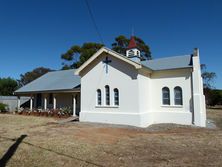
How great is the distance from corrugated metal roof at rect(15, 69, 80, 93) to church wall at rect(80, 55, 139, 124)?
183 inches

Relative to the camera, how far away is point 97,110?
16.8 metres

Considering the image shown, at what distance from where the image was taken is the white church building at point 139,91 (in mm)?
15125

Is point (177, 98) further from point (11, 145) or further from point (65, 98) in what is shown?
point (65, 98)

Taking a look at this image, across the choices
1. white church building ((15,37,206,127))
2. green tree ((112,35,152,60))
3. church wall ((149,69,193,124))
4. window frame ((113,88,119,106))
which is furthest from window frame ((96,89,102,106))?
green tree ((112,35,152,60))

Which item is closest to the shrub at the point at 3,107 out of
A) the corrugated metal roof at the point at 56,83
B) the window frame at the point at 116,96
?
the corrugated metal roof at the point at 56,83

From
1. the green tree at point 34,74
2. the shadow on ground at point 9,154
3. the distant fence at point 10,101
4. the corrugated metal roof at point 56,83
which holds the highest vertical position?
the green tree at point 34,74

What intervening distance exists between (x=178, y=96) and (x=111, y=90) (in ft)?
17.8

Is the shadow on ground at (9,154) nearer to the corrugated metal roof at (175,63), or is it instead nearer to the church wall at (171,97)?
the church wall at (171,97)

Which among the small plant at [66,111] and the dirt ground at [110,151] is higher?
the small plant at [66,111]

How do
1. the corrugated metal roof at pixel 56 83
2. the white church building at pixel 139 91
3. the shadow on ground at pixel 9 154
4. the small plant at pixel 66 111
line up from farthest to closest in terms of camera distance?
the corrugated metal roof at pixel 56 83
the small plant at pixel 66 111
the white church building at pixel 139 91
the shadow on ground at pixel 9 154

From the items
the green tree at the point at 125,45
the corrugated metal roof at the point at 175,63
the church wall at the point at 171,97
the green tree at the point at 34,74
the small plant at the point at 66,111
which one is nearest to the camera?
the church wall at the point at 171,97

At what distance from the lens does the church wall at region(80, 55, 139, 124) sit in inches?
595

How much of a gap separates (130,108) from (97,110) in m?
3.16

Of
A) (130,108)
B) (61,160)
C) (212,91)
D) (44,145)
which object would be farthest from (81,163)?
(212,91)
